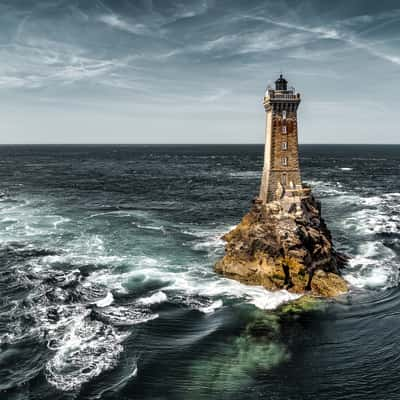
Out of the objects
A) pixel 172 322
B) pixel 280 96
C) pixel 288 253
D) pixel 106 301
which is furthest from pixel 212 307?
pixel 280 96

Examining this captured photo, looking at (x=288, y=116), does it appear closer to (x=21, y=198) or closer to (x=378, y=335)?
(x=378, y=335)

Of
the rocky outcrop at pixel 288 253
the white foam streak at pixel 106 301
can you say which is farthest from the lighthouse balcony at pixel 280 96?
the white foam streak at pixel 106 301

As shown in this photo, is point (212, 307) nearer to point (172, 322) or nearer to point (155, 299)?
point (172, 322)

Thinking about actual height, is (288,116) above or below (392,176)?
above

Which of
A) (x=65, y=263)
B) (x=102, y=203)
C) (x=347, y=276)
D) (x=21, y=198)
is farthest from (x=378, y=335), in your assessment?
(x=21, y=198)

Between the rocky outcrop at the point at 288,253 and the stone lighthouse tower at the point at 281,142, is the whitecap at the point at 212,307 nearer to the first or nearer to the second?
the rocky outcrop at the point at 288,253

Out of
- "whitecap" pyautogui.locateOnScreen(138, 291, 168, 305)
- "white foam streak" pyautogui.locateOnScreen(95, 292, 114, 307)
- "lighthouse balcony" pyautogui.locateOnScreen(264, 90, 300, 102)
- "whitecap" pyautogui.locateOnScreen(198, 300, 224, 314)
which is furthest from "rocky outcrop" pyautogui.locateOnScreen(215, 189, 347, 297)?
"white foam streak" pyautogui.locateOnScreen(95, 292, 114, 307)
